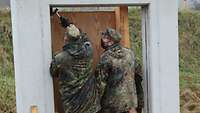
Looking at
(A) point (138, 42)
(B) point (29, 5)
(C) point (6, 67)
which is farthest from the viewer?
(A) point (138, 42)

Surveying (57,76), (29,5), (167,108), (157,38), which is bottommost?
(167,108)

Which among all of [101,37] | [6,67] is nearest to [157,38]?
[101,37]

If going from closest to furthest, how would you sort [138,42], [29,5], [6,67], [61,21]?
[29,5] → [61,21] → [6,67] → [138,42]

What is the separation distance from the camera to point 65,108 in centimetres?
455

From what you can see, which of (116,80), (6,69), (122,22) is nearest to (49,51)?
(116,80)

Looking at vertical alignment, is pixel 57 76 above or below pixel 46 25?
below

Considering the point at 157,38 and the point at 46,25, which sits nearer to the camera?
the point at 46,25

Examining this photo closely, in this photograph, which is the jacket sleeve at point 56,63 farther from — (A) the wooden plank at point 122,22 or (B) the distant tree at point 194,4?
(B) the distant tree at point 194,4

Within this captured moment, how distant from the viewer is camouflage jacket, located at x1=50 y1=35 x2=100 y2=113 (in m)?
4.45

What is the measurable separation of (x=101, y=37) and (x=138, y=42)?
24.7 ft

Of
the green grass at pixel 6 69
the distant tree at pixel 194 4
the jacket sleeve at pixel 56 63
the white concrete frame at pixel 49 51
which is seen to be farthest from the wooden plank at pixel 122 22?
the distant tree at pixel 194 4

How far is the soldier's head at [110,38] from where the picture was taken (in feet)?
15.1

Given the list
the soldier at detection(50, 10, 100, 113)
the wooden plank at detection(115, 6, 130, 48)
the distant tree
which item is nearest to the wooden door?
the wooden plank at detection(115, 6, 130, 48)

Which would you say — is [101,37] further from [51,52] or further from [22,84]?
[22,84]
